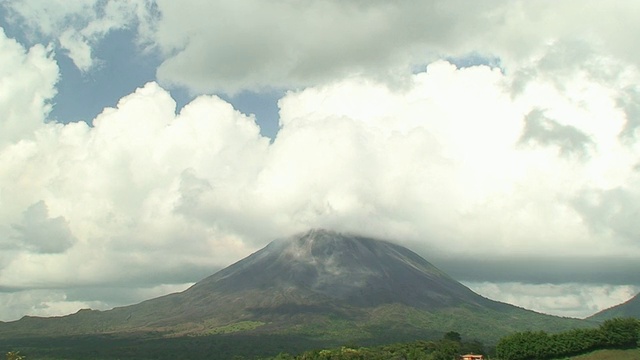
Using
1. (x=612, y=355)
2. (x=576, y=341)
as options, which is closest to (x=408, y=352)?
(x=576, y=341)

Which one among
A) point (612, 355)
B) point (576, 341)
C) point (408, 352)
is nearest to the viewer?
point (612, 355)

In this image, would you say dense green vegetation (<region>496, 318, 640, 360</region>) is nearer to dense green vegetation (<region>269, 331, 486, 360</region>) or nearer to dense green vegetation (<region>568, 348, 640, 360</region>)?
dense green vegetation (<region>568, 348, 640, 360</region>)

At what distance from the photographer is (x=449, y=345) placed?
177 meters

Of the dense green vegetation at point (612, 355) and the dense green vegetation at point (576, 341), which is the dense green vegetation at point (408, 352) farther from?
the dense green vegetation at point (612, 355)

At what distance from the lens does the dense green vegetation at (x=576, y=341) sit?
13112 centimetres

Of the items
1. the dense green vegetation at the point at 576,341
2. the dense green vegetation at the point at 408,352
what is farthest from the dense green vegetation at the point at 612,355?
the dense green vegetation at the point at 408,352

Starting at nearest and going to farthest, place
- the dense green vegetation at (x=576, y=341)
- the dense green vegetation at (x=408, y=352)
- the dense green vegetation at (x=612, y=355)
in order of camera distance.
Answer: the dense green vegetation at (x=612, y=355) → the dense green vegetation at (x=576, y=341) → the dense green vegetation at (x=408, y=352)

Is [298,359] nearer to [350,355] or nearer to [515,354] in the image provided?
[350,355]

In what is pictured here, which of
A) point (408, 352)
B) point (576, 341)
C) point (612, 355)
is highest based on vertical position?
point (576, 341)

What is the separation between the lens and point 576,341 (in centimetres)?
13312

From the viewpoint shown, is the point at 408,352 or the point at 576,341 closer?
the point at 576,341

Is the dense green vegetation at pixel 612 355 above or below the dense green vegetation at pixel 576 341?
below

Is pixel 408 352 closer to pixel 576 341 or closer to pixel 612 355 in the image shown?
pixel 576 341

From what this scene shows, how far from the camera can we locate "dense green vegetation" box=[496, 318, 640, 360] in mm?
131125
